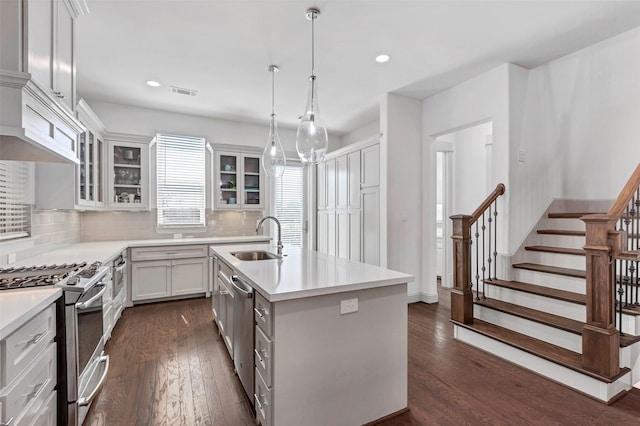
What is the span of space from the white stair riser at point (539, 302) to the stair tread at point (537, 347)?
1.13 feet

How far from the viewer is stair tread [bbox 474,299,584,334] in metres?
2.54

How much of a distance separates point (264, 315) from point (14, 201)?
8.39 ft

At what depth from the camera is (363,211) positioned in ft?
15.9

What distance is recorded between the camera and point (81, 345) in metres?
1.83

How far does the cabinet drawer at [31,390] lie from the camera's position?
120 centimetres

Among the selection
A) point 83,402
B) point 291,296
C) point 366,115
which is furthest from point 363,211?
point 83,402

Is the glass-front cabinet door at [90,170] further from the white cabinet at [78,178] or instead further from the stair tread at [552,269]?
the stair tread at [552,269]

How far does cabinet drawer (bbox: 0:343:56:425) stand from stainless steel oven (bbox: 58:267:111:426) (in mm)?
92

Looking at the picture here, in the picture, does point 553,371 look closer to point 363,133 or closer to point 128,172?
point 363,133

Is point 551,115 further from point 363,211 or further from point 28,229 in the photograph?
point 28,229

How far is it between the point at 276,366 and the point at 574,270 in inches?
124

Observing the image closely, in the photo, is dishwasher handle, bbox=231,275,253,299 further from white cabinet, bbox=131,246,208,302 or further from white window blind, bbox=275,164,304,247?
white window blind, bbox=275,164,304,247

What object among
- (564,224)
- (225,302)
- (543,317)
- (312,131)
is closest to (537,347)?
(543,317)

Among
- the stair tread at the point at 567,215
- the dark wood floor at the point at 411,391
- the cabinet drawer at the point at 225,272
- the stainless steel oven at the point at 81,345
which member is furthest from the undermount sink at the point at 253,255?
the stair tread at the point at 567,215
